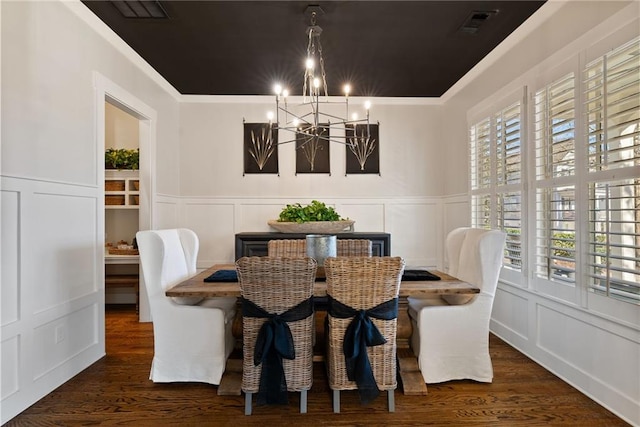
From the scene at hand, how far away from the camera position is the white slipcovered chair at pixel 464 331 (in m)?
2.42

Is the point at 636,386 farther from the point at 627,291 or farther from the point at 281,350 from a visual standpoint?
the point at 281,350

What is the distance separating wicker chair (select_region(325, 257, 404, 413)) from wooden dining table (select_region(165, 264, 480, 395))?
195mm

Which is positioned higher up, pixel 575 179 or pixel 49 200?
pixel 575 179

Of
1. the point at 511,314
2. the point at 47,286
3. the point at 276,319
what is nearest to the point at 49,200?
the point at 47,286

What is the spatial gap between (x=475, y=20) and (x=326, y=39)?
1.24m

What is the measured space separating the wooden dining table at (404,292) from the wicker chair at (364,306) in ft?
0.64

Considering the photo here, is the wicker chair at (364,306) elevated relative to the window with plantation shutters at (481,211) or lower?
lower

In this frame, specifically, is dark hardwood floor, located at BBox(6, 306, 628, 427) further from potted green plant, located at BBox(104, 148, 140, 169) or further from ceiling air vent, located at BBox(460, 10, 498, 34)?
ceiling air vent, located at BBox(460, 10, 498, 34)

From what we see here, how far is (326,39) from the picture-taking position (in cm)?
311

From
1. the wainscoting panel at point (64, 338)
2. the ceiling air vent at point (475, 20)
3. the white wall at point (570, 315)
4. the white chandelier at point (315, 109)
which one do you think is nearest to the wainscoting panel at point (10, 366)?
the wainscoting panel at point (64, 338)

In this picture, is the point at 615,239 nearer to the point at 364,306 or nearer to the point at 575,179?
the point at 575,179

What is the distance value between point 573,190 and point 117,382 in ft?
11.6

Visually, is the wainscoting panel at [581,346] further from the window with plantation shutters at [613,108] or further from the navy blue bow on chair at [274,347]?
the navy blue bow on chair at [274,347]

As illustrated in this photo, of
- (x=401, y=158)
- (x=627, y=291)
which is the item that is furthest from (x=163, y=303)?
(x=401, y=158)
